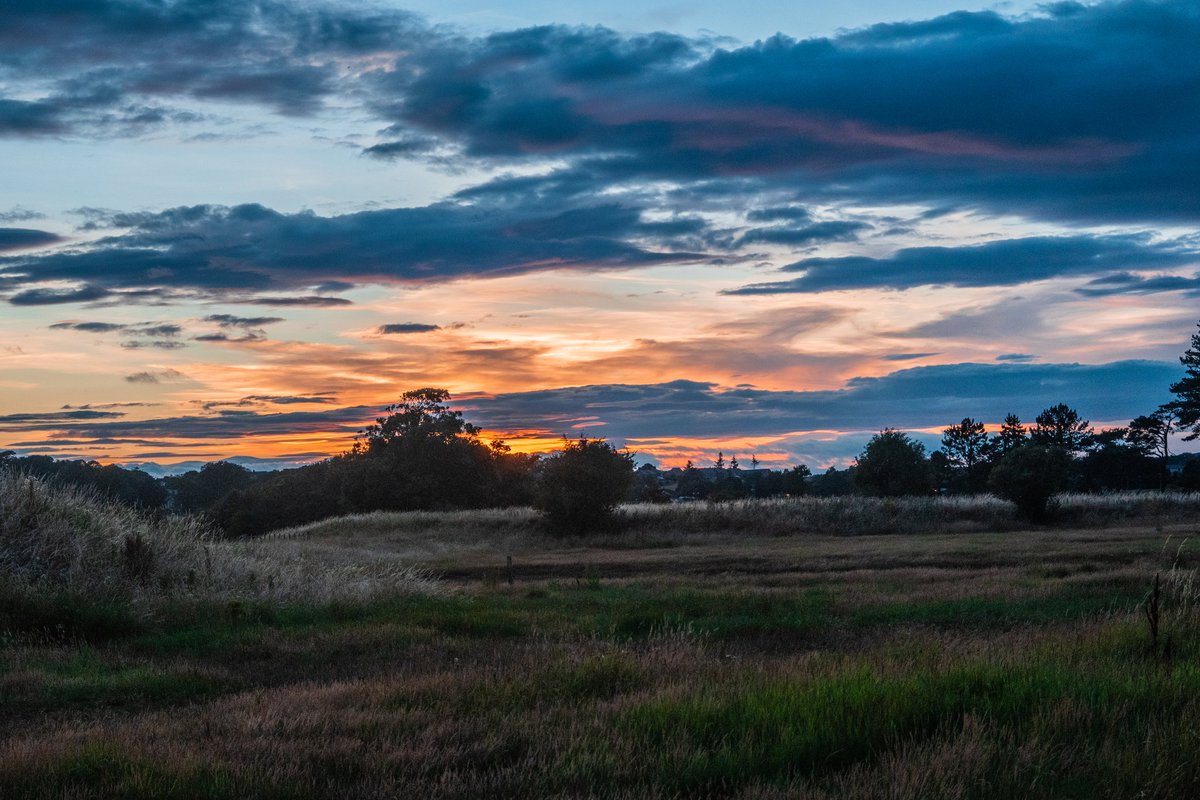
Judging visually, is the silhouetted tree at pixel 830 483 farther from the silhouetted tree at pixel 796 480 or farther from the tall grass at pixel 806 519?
the tall grass at pixel 806 519

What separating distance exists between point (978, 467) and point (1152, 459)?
633 inches

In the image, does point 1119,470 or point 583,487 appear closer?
point 583,487

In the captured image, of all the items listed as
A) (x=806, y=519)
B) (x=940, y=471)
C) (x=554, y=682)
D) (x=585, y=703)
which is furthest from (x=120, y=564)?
(x=940, y=471)

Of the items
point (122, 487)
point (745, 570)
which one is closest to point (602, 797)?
point (745, 570)

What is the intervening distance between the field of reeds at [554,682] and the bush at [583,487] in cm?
3434

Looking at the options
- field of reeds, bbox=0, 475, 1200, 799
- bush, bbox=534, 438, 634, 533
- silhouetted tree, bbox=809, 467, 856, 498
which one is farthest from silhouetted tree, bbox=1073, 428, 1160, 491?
A: field of reeds, bbox=0, 475, 1200, 799

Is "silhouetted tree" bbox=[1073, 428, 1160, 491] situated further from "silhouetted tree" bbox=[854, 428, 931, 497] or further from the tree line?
"silhouetted tree" bbox=[854, 428, 931, 497]

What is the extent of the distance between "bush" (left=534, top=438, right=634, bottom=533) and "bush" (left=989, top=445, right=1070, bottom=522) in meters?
23.3

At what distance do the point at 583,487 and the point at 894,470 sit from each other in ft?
92.0

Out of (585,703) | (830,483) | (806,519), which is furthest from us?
(830,483)

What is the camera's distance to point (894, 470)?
72062 mm

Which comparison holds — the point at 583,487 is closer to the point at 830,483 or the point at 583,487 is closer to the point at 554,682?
the point at 554,682

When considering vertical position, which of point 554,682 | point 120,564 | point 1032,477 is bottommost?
point 554,682

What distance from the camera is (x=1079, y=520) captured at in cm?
5828
